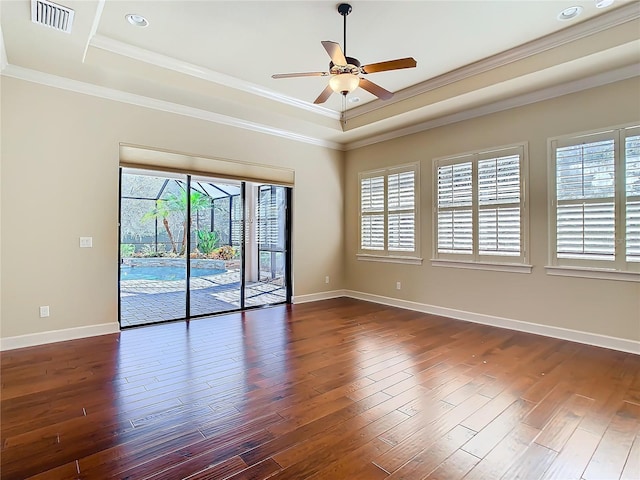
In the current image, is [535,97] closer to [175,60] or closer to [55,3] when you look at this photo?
[175,60]

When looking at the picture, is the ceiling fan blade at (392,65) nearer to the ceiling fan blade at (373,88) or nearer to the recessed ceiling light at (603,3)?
the ceiling fan blade at (373,88)

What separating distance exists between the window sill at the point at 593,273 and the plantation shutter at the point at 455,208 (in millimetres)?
1089

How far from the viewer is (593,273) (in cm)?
397

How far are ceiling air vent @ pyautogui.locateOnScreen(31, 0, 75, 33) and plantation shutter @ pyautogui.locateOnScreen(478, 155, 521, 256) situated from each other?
4953mm

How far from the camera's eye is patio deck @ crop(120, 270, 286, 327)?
16.4 ft

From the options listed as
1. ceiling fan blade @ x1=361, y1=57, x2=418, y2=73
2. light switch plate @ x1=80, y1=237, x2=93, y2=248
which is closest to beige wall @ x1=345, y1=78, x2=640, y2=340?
A: ceiling fan blade @ x1=361, y1=57, x2=418, y2=73

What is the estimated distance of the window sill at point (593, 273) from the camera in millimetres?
3732

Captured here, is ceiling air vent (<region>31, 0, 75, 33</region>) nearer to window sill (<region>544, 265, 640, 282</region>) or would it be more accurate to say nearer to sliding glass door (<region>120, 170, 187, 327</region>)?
sliding glass door (<region>120, 170, 187, 327</region>)

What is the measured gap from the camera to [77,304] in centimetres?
424

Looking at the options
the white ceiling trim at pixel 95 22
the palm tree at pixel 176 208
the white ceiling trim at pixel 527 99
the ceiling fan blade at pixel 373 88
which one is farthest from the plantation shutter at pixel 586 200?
the white ceiling trim at pixel 95 22

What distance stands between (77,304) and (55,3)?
317 centimetres

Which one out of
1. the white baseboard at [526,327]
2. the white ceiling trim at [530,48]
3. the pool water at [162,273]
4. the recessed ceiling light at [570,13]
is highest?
the recessed ceiling light at [570,13]

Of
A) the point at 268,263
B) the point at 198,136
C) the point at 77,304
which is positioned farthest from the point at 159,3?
the point at 268,263

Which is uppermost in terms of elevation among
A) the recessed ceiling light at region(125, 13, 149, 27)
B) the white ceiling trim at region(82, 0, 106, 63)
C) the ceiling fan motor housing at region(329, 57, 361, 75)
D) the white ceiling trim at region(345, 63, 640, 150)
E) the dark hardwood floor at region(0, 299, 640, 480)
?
the recessed ceiling light at region(125, 13, 149, 27)
